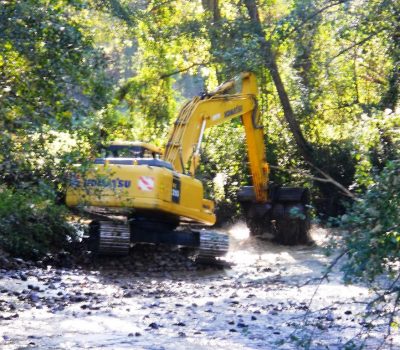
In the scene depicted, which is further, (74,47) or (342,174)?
(342,174)

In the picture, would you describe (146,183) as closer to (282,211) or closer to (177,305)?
(177,305)

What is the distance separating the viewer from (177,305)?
34.1 feet

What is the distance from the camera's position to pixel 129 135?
18500mm

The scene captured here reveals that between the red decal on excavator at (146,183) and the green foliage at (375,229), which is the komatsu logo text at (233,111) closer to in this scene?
the red decal on excavator at (146,183)

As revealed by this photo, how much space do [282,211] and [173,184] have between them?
15.4ft


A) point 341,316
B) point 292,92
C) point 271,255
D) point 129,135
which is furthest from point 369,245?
point 292,92

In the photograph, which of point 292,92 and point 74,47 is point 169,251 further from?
point 74,47

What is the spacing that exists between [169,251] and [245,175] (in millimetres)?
6094

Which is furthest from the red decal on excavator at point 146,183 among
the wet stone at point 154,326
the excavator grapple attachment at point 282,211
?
the wet stone at point 154,326

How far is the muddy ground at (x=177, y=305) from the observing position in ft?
25.8

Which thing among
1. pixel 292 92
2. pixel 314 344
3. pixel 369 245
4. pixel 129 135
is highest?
pixel 292 92

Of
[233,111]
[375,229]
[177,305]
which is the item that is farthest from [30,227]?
[375,229]

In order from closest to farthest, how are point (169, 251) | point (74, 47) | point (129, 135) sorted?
point (74, 47)
point (169, 251)
point (129, 135)

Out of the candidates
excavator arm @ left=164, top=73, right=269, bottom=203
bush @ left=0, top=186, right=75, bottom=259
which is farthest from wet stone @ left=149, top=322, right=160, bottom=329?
excavator arm @ left=164, top=73, right=269, bottom=203
